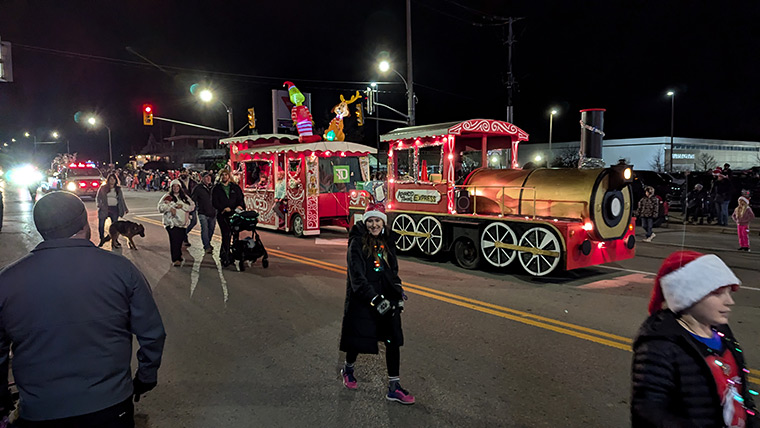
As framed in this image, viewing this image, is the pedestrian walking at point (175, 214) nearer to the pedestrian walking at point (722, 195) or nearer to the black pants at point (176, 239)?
the black pants at point (176, 239)

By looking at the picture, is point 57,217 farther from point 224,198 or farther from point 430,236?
point 430,236

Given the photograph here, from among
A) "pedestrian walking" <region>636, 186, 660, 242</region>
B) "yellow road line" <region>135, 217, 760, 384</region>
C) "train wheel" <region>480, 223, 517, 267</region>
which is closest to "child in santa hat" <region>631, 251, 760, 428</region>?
"yellow road line" <region>135, 217, 760, 384</region>

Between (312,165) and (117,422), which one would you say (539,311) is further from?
(312,165)

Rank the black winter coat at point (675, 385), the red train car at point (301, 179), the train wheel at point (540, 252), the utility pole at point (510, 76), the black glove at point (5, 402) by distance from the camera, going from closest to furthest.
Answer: the black winter coat at point (675, 385)
the black glove at point (5, 402)
the train wheel at point (540, 252)
the red train car at point (301, 179)
the utility pole at point (510, 76)

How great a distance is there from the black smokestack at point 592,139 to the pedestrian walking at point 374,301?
589 centimetres

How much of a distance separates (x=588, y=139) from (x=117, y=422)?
850 centimetres

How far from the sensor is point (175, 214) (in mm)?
9391

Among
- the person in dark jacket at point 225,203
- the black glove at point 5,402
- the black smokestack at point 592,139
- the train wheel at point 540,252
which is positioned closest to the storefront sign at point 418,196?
the train wheel at point 540,252

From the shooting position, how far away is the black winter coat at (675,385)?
1815mm

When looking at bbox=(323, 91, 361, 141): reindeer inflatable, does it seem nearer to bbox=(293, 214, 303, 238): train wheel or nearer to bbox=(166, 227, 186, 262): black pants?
bbox=(293, 214, 303, 238): train wheel

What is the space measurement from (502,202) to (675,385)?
7.43 meters

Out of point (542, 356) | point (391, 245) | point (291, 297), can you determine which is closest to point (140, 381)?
point (391, 245)

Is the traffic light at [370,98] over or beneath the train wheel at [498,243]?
over

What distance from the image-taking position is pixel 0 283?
84.1 inches
